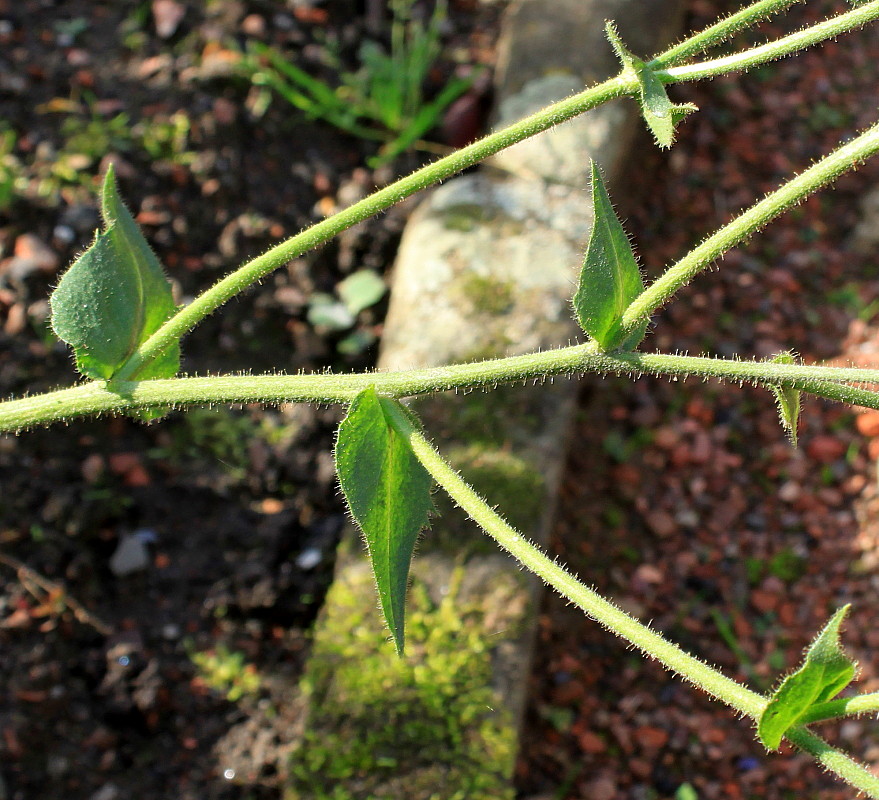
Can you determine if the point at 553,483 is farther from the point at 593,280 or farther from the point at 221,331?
the point at 593,280

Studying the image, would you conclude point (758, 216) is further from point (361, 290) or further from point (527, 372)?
point (361, 290)

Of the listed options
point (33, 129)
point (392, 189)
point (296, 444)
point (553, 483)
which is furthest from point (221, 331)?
point (392, 189)

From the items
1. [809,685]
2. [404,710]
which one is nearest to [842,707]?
[809,685]

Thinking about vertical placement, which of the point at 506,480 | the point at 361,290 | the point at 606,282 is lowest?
the point at 506,480

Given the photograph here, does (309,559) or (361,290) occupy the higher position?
(361,290)

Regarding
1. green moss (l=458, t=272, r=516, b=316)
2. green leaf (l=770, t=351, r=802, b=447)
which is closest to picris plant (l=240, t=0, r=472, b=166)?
green moss (l=458, t=272, r=516, b=316)

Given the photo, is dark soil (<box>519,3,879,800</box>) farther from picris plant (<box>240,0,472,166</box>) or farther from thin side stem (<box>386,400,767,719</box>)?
thin side stem (<box>386,400,767,719</box>)

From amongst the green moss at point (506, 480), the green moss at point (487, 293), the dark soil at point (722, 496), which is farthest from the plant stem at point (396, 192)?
the dark soil at point (722, 496)

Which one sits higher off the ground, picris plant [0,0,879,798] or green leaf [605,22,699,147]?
green leaf [605,22,699,147]
